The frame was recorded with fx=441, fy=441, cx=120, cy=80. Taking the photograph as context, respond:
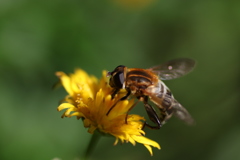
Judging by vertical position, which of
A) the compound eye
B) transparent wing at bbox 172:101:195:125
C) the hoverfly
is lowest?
transparent wing at bbox 172:101:195:125

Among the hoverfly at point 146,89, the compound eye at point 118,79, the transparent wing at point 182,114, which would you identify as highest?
the compound eye at point 118,79

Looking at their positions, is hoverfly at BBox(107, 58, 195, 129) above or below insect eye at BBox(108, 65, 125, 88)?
below

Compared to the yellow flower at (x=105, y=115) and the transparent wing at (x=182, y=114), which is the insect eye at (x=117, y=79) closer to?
the yellow flower at (x=105, y=115)

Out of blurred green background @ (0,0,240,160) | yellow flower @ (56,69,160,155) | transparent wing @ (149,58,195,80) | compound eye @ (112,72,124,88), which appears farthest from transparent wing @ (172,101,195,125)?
blurred green background @ (0,0,240,160)

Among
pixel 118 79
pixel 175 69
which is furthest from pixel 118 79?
pixel 175 69

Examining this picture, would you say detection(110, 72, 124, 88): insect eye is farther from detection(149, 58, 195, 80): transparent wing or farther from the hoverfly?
detection(149, 58, 195, 80): transparent wing

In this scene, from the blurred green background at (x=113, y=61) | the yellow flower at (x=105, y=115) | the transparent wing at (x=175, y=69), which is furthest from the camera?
the blurred green background at (x=113, y=61)

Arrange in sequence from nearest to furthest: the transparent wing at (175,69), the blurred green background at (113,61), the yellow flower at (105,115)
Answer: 1. the yellow flower at (105,115)
2. the transparent wing at (175,69)
3. the blurred green background at (113,61)

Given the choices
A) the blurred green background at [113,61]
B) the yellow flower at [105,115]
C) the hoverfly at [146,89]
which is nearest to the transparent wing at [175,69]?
the hoverfly at [146,89]
